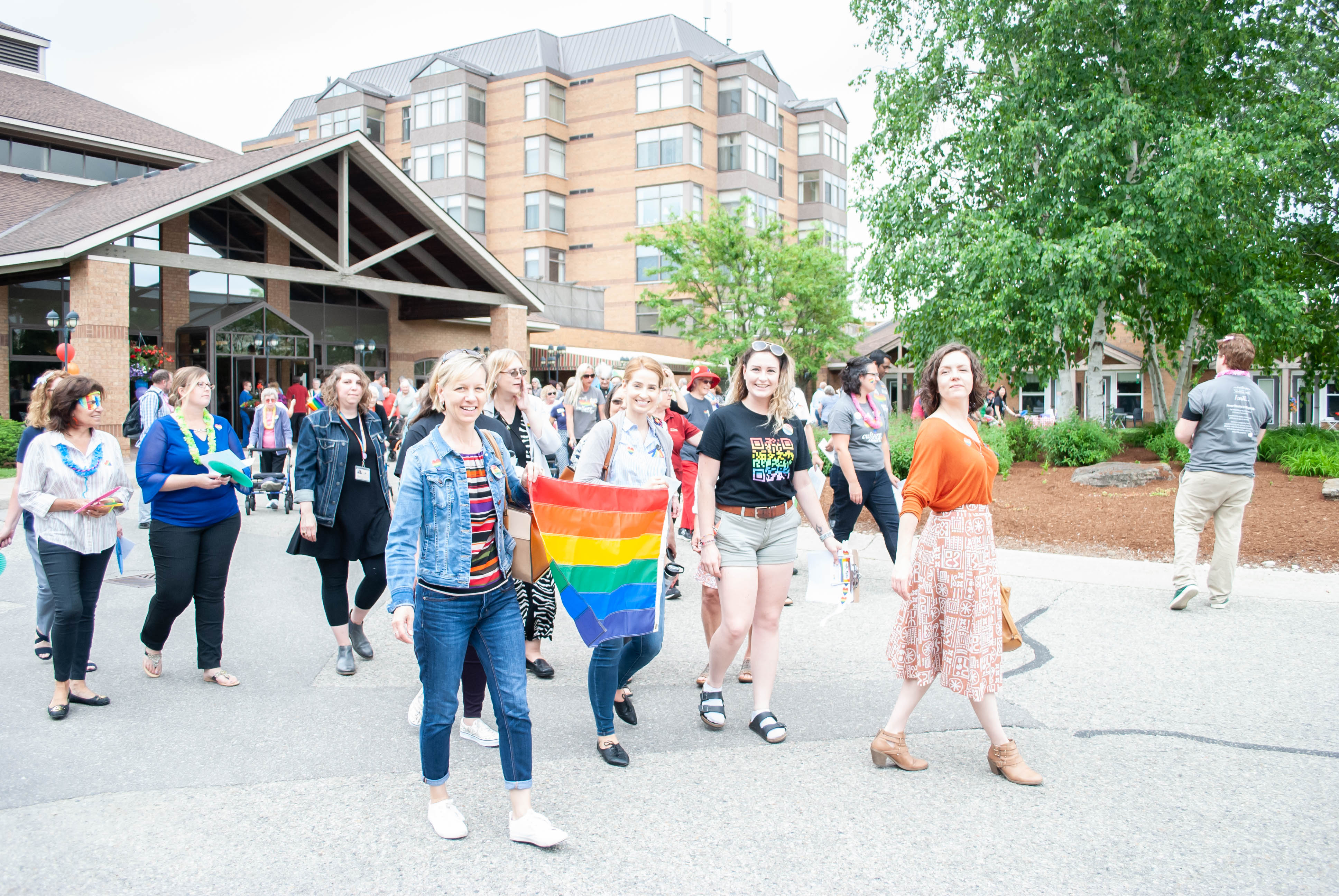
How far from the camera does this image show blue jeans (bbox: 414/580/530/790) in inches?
132

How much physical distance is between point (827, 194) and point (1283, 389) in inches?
957

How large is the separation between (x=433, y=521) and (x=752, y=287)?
28571mm

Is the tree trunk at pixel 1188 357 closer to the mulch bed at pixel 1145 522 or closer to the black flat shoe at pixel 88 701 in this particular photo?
the mulch bed at pixel 1145 522

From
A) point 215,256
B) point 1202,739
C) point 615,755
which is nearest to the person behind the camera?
point 615,755

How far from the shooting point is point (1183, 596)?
22.4 ft

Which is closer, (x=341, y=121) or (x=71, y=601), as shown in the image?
(x=71, y=601)

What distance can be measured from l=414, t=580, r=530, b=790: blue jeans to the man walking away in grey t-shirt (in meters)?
5.53

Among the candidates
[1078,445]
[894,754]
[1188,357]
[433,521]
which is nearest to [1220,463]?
[894,754]

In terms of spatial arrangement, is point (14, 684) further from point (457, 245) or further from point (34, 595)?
point (457, 245)

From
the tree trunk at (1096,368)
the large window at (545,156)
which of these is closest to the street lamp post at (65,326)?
the tree trunk at (1096,368)

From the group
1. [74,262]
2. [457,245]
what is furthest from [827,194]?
[74,262]

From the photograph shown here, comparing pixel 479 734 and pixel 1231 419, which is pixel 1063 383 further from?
pixel 479 734

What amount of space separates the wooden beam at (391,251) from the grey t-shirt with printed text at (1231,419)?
66.4 feet

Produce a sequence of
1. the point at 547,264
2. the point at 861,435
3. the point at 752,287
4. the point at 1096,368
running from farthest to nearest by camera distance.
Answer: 1. the point at 547,264
2. the point at 752,287
3. the point at 1096,368
4. the point at 861,435
